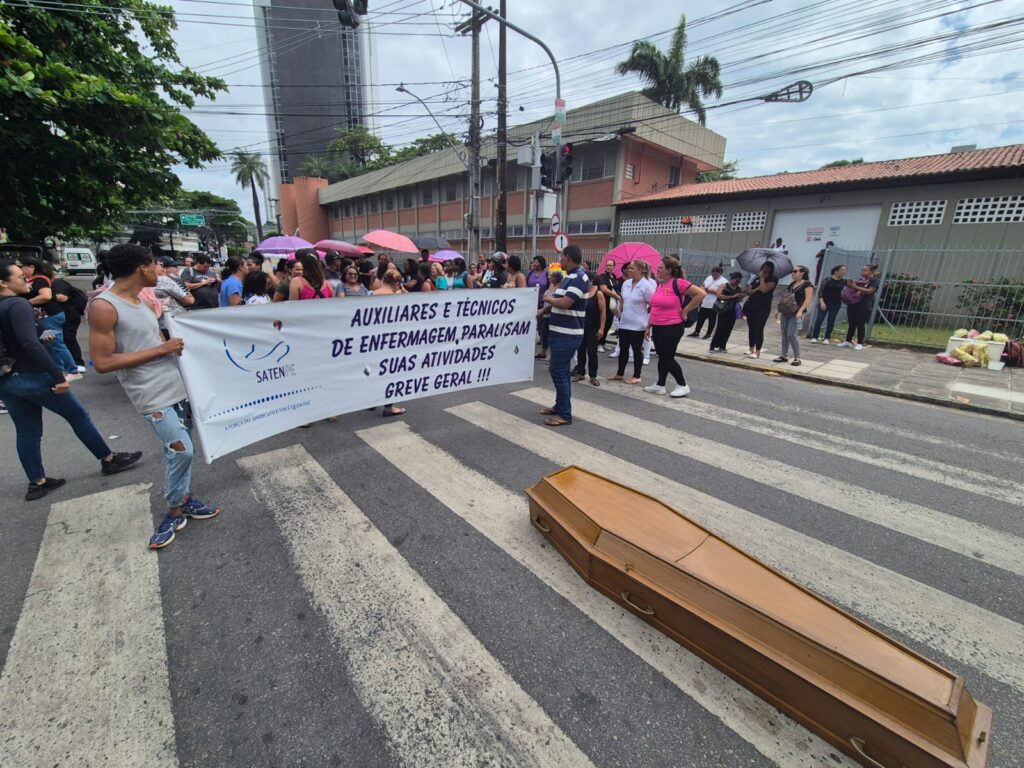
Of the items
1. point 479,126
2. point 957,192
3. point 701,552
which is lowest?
point 701,552

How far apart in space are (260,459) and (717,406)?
5.54 meters

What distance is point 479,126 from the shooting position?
→ 58.2 ft

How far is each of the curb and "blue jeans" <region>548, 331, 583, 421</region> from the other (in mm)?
5037

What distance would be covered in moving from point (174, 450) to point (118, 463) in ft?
5.79

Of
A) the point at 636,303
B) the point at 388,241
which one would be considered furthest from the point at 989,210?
the point at 388,241

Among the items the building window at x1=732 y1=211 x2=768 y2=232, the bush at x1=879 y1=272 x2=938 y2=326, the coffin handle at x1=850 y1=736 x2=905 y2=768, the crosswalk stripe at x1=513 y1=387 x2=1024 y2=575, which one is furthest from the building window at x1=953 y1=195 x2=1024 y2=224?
the coffin handle at x1=850 y1=736 x2=905 y2=768

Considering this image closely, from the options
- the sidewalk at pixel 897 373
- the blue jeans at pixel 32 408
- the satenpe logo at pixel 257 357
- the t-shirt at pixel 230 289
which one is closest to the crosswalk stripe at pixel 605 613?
the satenpe logo at pixel 257 357

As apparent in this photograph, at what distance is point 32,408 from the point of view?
3555mm

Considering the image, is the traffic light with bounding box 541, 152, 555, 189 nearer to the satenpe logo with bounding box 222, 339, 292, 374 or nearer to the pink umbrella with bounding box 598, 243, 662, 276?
the pink umbrella with bounding box 598, 243, 662, 276

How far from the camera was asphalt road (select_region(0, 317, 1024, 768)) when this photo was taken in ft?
5.97

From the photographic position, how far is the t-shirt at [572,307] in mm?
4793

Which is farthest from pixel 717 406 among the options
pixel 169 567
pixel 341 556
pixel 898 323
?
pixel 898 323

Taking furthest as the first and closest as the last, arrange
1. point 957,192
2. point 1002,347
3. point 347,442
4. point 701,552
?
point 957,192 < point 1002,347 < point 347,442 < point 701,552

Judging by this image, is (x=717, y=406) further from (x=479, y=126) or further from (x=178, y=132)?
(x=479, y=126)
